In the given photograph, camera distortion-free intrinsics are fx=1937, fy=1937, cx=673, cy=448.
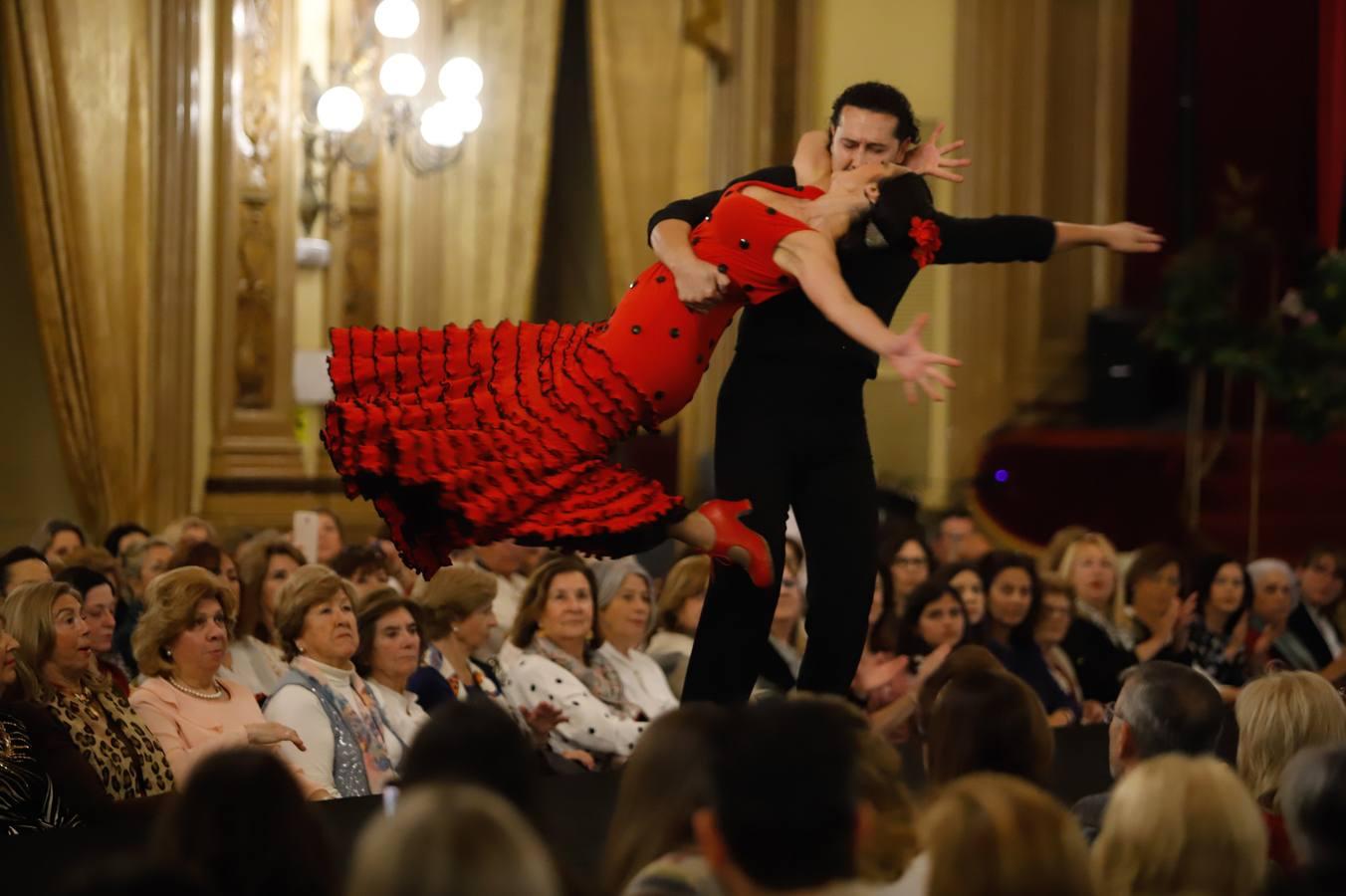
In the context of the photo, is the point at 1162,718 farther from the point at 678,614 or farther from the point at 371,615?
the point at 678,614

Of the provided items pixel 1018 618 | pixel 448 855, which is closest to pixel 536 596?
pixel 1018 618

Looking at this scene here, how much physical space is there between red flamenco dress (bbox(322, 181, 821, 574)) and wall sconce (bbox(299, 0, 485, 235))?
471 centimetres

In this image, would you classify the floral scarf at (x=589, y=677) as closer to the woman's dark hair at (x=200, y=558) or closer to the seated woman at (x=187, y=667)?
the woman's dark hair at (x=200, y=558)

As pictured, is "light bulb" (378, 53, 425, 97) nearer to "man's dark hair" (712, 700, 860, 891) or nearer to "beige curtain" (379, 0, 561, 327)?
"beige curtain" (379, 0, 561, 327)

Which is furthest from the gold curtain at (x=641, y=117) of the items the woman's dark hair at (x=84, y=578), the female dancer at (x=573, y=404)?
the female dancer at (x=573, y=404)

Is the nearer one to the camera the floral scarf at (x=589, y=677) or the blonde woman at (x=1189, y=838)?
the blonde woman at (x=1189, y=838)

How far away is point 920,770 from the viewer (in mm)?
4523

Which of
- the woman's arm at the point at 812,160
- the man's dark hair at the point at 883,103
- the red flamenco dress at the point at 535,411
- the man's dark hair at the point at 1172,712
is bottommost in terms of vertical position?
the man's dark hair at the point at 1172,712

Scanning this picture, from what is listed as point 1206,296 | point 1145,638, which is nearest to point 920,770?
point 1145,638

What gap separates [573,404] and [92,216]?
480cm

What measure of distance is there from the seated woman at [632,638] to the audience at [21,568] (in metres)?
1.46

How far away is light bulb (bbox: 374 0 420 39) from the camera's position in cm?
790

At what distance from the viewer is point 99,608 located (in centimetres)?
438

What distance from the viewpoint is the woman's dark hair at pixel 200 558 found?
514 centimetres
